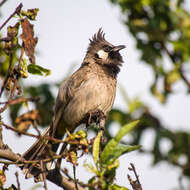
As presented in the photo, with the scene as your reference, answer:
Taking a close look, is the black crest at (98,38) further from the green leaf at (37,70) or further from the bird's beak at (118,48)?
the green leaf at (37,70)

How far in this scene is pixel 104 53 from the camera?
5.59m

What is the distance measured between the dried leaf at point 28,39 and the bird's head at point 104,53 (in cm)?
276

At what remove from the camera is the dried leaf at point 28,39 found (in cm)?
248

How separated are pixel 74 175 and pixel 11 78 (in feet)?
2.42

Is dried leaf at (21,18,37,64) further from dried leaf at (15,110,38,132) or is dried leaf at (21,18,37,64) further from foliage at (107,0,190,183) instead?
foliage at (107,0,190,183)

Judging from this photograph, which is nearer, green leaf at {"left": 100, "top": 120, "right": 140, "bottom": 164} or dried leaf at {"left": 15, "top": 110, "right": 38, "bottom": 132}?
dried leaf at {"left": 15, "top": 110, "right": 38, "bottom": 132}

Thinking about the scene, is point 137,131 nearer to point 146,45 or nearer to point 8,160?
point 146,45

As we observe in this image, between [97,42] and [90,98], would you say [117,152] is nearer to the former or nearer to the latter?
[90,98]

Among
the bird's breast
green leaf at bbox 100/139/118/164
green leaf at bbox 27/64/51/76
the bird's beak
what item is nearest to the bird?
the bird's breast

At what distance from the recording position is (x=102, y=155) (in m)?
2.24

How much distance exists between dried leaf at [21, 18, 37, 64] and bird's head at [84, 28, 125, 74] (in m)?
2.76

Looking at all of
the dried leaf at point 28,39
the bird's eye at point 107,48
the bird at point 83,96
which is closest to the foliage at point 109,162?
the dried leaf at point 28,39

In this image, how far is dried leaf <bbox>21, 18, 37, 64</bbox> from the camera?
97.7 inches

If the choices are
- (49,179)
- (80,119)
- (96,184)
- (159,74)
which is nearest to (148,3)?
(159,74)
